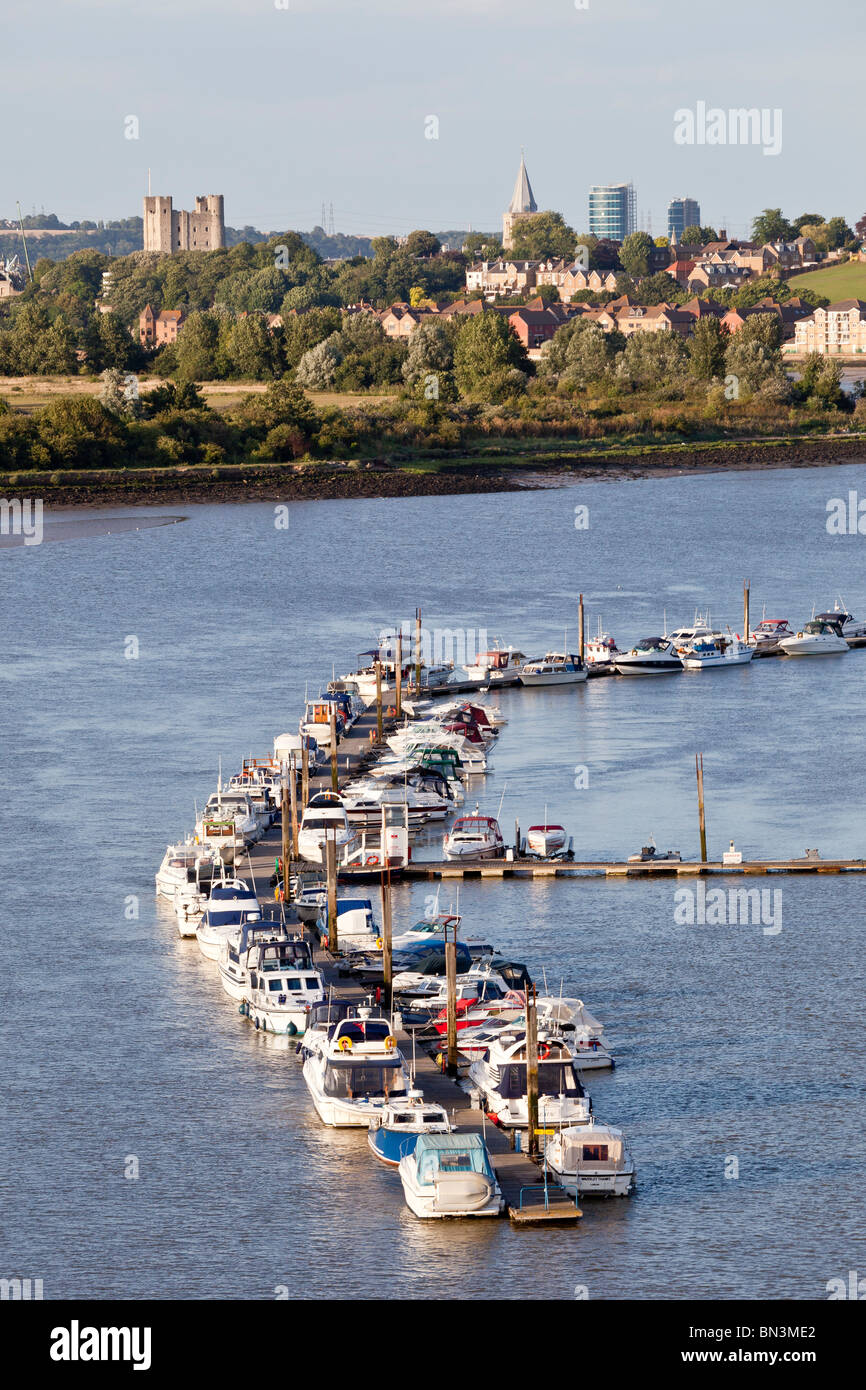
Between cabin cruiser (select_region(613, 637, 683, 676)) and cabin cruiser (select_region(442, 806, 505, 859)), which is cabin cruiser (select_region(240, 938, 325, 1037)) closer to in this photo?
cabin cruiser (select_region(442, 806, 505, 859))

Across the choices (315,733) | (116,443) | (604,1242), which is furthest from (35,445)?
(604,1242)

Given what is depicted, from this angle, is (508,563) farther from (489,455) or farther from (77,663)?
(489,455)

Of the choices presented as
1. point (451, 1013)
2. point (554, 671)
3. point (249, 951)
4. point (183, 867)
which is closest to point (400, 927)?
point (249, 951)

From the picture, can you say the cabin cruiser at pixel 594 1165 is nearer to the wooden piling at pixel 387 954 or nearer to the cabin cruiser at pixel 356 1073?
the cabin cruiser at pixel 356 1073

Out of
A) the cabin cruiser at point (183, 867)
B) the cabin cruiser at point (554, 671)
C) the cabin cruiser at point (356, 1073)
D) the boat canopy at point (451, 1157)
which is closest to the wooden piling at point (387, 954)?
the cabin cruiser at point (356, 1073)

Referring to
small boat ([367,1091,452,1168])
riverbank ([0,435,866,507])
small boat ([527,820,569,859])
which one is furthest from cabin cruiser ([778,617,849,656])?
riverbank ([0,435,866,507])

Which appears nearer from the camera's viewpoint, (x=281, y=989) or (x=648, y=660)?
(x=281, y=989)

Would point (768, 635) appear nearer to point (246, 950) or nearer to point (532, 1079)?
point (246, 950)
